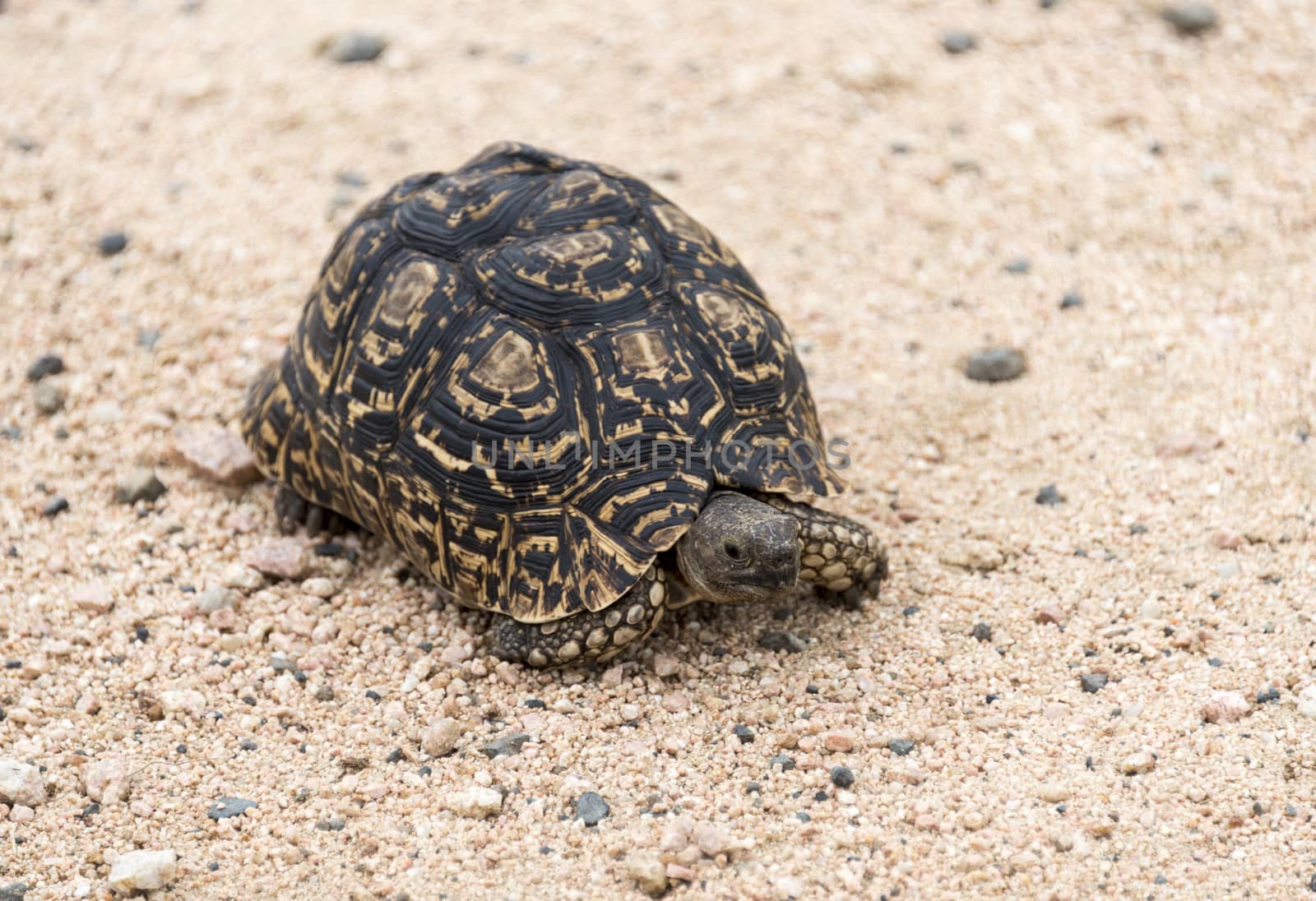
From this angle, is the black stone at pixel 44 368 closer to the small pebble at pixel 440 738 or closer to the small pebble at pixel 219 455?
the small pebble at pixel 219 455

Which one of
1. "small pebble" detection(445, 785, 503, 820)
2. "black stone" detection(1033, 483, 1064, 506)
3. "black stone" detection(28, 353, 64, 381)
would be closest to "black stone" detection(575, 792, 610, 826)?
"small pebble" detection(445, 785, 503, 820)

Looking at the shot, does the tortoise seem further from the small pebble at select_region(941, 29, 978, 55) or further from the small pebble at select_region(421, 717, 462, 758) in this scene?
the small pebble at select_region(941, 29, 978, 55)

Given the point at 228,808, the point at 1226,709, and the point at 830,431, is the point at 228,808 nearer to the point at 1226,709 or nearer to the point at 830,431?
the point at 830,431

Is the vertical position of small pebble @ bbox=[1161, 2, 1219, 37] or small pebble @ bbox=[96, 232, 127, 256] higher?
small pebble @ bbox=[1161, 2, 1219, 37]

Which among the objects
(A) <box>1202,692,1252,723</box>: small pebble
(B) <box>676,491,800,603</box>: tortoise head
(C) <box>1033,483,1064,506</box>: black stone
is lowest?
(C) <box>1033,483,1064,506</box>: black stone

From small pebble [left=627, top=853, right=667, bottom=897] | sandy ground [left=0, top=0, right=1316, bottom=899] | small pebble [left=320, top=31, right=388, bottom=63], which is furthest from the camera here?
small pebble [left=320, top=31, right=388, bottom=63]

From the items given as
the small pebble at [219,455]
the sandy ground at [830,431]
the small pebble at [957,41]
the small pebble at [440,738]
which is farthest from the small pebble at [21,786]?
the small pebble at [957,41]

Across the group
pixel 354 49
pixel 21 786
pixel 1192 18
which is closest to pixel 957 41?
pixel 1192 18

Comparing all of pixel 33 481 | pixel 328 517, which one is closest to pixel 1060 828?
pixel 328 517
